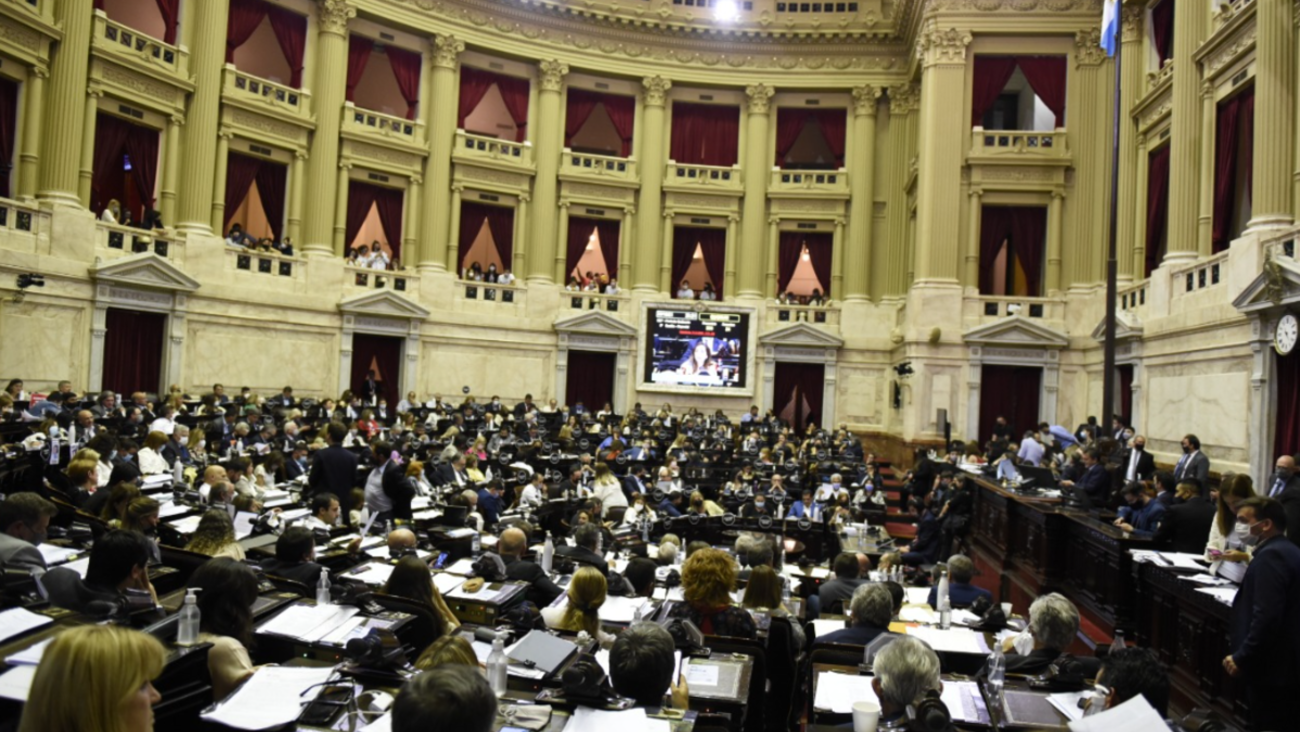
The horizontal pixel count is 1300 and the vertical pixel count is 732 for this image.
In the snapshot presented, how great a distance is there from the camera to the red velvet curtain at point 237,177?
76.0 feet

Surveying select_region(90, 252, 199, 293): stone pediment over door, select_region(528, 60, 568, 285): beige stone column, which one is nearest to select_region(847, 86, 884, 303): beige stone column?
select_region(528, 60, 568, 285): beige stone column

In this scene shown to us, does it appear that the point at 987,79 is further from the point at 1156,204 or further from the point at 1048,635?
the point at 1048,635

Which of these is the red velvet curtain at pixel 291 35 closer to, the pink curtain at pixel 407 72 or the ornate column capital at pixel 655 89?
the pink curtain at pixel 407 72

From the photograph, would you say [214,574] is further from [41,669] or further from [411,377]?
[411,377]

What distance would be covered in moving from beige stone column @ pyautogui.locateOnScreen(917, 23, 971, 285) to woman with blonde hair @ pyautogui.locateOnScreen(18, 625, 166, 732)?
2319 cm

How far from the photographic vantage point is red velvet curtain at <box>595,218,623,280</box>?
29172 mm

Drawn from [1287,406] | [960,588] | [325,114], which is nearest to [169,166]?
[325,114]

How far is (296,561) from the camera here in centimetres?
570

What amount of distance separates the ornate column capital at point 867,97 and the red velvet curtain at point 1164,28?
31.0ft

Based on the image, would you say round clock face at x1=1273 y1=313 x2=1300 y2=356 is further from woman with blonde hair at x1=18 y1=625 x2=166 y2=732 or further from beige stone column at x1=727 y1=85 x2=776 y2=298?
beige stone column at x1=727 y1=85 x2=776 y2=298

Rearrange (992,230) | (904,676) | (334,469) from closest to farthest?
(904,676) → (334,469) → (992,230)

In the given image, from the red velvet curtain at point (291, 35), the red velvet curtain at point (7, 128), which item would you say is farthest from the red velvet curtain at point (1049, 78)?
the red velvet curtain at point (7, 128)

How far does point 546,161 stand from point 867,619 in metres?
24.5

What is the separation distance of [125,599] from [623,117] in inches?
1041
